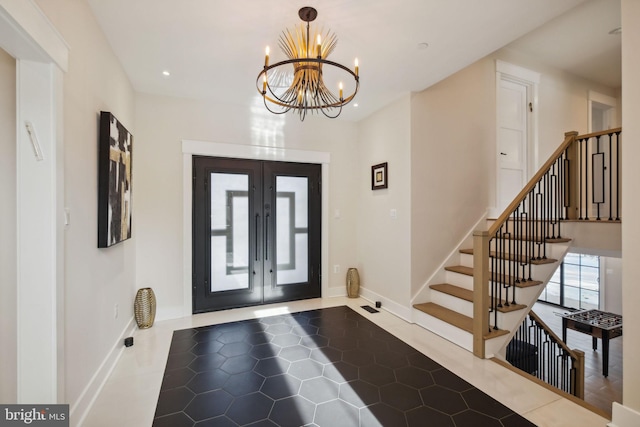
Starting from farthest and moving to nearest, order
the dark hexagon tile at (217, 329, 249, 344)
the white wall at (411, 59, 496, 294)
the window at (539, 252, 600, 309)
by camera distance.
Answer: the window at (539, 252, 600, 309) < the white wall at (411, 59, 496, 294) < the dark hexagon tile at (217, 329, 249, 344)

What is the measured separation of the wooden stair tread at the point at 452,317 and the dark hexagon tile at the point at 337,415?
1.41 m

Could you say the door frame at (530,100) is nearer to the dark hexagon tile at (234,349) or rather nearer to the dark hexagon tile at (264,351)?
the dark hexagon tile at (264,351)

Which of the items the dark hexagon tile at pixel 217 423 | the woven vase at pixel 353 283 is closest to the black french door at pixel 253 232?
the woven vase at pixel 353 283

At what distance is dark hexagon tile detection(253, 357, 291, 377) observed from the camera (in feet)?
7.63

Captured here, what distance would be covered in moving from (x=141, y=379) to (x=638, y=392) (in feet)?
10.5

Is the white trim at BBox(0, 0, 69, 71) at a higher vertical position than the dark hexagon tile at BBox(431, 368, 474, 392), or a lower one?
higher

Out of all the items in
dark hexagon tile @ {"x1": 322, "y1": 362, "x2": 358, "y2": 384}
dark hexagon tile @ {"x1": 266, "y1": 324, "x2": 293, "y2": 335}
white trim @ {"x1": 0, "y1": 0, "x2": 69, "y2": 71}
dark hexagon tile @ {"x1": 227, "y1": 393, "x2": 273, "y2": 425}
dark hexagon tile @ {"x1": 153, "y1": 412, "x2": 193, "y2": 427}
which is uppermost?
white trim @ {"x1": 0, "y1": 0, "x2": 69, "y2": 71}

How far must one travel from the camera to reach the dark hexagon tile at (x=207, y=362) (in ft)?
7.82

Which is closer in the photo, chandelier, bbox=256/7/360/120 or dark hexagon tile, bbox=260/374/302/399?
chandelier, bbox=256/7/360/120

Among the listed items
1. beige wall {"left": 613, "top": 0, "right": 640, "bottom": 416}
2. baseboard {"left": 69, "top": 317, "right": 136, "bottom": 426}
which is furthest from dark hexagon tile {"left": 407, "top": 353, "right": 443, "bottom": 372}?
baseboard {"left": 69, "top": 317, "right": 136, "bottom": 426}

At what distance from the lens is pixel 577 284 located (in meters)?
6.37

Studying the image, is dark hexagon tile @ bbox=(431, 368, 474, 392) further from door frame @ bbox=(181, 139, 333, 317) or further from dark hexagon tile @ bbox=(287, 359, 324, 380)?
door frame @ bbox=(181, 139, 333, 317)

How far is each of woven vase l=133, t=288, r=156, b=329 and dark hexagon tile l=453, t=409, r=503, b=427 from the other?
299 cm

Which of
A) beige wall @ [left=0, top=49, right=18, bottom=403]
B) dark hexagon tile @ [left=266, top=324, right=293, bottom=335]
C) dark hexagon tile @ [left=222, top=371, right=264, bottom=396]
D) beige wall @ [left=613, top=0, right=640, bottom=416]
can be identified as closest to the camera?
beige wall @ [left=0, top=49, right=18, bottom=403]
